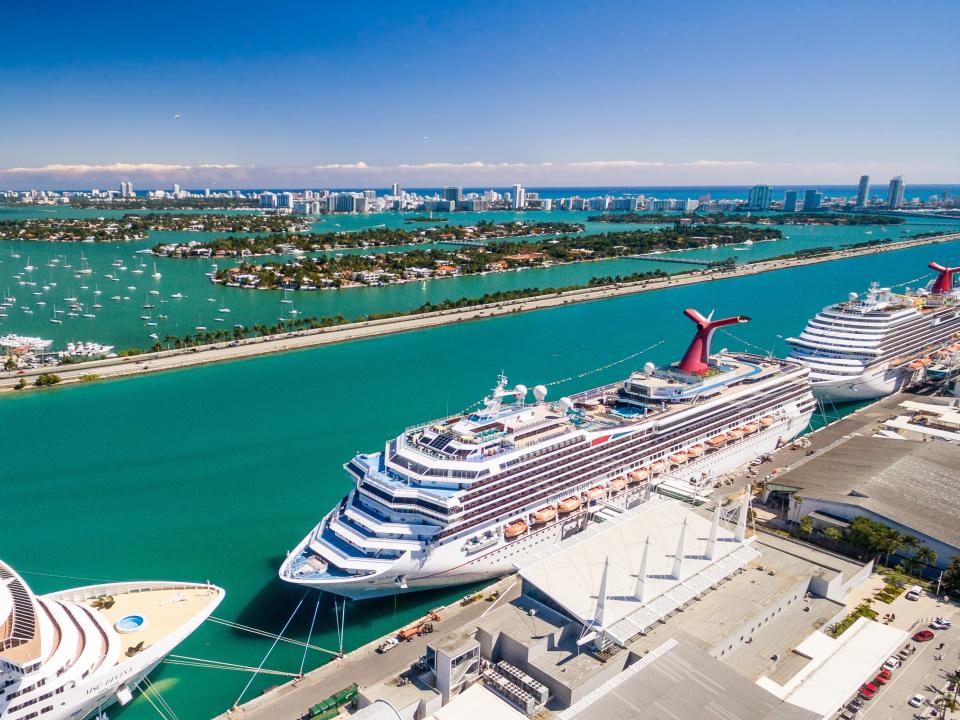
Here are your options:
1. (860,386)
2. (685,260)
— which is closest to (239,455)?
(860,386)

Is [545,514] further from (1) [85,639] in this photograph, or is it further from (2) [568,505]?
(1) [85,639]

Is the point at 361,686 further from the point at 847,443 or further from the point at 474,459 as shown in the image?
the point at 847,443

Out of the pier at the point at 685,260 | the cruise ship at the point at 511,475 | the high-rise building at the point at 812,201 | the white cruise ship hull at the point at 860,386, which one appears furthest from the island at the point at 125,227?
the high-rise building at the point at 812,201

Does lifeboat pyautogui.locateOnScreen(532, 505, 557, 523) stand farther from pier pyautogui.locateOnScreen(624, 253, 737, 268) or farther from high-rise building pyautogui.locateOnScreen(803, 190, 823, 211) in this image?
high-rise building pyautogui.locateOnScreen(803, 190, 823, 211)

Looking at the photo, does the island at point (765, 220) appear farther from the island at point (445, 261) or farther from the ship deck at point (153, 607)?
the ship deck at point (153, 607)

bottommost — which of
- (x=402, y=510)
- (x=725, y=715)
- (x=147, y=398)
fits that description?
(x=147, y=398)

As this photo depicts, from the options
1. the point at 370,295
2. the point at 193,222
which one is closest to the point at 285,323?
the point at 370,295
